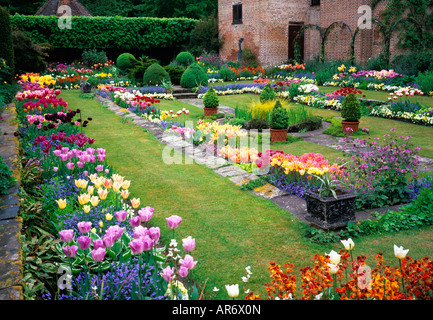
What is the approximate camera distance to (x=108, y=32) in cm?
2441

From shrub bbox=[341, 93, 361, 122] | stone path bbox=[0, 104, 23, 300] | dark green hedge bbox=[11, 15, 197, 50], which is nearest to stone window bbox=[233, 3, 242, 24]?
dark green hedge bbox=[11, 15, 197, 50]

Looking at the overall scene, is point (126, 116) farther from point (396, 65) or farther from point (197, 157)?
point (396, 65)

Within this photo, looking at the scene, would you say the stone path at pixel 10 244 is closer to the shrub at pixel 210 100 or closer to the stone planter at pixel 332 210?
the stone planter at pixel 332 210

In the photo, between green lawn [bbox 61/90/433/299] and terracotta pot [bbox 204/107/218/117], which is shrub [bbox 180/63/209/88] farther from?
green lawn [bbox 61/90/433/299]

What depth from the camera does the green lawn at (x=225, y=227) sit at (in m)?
3.52

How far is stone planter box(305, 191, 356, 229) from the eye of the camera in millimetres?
4098

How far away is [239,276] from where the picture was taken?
10.9 feet

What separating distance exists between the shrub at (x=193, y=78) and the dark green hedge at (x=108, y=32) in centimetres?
966

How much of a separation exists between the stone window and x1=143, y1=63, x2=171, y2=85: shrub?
896 cm

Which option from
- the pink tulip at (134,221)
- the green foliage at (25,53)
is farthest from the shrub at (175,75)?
the pink tulip at (134,221)

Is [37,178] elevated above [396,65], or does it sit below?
below

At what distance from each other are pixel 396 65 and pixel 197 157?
13.2 meters

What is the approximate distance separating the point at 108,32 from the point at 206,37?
6.33m
